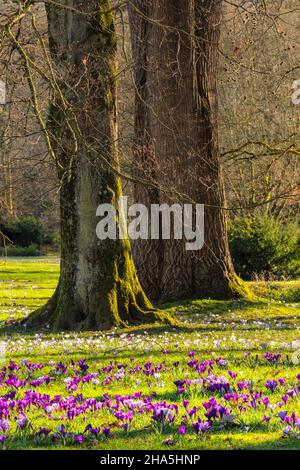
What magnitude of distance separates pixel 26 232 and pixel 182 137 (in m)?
30.5

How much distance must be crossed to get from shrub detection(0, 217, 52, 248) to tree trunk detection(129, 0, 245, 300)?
85.3ft

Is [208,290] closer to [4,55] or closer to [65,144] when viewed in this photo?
[65,144]

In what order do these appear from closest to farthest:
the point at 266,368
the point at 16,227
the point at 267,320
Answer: the point at 266,368 → the point at 267,320 → the point at 16,227

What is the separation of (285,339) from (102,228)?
3.74m

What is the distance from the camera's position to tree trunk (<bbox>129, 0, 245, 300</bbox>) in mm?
16922

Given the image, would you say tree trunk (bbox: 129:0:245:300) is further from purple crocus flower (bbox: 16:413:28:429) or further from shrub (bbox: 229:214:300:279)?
purple crocus flower (bbox: 16:413:28:429)

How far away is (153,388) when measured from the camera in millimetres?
7016

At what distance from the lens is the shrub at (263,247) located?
24.7m

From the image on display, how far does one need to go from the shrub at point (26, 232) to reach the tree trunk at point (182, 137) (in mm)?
26006

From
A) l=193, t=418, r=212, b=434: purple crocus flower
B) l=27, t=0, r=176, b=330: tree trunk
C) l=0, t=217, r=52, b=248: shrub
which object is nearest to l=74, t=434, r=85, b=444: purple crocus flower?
l=193, t=418, r=212, b=434: purple crocus flower

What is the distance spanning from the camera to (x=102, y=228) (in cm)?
1298

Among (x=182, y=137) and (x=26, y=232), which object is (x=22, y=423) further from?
(x=26, y=232)
